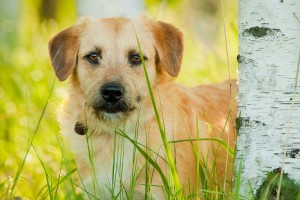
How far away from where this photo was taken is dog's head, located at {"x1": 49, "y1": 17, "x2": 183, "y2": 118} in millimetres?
4570

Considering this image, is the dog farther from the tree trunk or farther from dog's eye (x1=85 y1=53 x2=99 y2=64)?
the tree trunk

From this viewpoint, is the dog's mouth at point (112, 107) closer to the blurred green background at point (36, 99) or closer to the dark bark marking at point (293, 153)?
the blurred green background at point (36, 99)

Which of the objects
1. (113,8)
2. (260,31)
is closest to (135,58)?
(260,31)

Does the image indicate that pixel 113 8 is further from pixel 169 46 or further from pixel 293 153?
pixel 293 153

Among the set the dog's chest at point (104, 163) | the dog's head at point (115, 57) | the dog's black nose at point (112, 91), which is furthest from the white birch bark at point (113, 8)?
the dog's black nose at point (112, 91)

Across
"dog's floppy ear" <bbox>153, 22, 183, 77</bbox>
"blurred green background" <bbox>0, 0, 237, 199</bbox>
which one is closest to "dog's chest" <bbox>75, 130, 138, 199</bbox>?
"blurred green background" <bbox>0, 0, 237, 199</bbox>

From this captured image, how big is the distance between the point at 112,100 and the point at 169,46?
0.76 meters

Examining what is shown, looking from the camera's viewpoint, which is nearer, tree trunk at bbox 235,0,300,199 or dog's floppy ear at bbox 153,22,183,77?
tree trunk at bbox 235,0,300,199

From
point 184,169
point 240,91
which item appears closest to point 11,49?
point 184,169

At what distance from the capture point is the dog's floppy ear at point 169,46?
4.87 m

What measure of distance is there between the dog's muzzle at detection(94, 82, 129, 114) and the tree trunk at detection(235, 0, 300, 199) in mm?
1046

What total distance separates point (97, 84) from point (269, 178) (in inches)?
60.0

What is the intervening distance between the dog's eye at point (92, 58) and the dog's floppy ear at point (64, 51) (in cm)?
12

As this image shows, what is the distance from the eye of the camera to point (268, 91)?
3.62 metres
